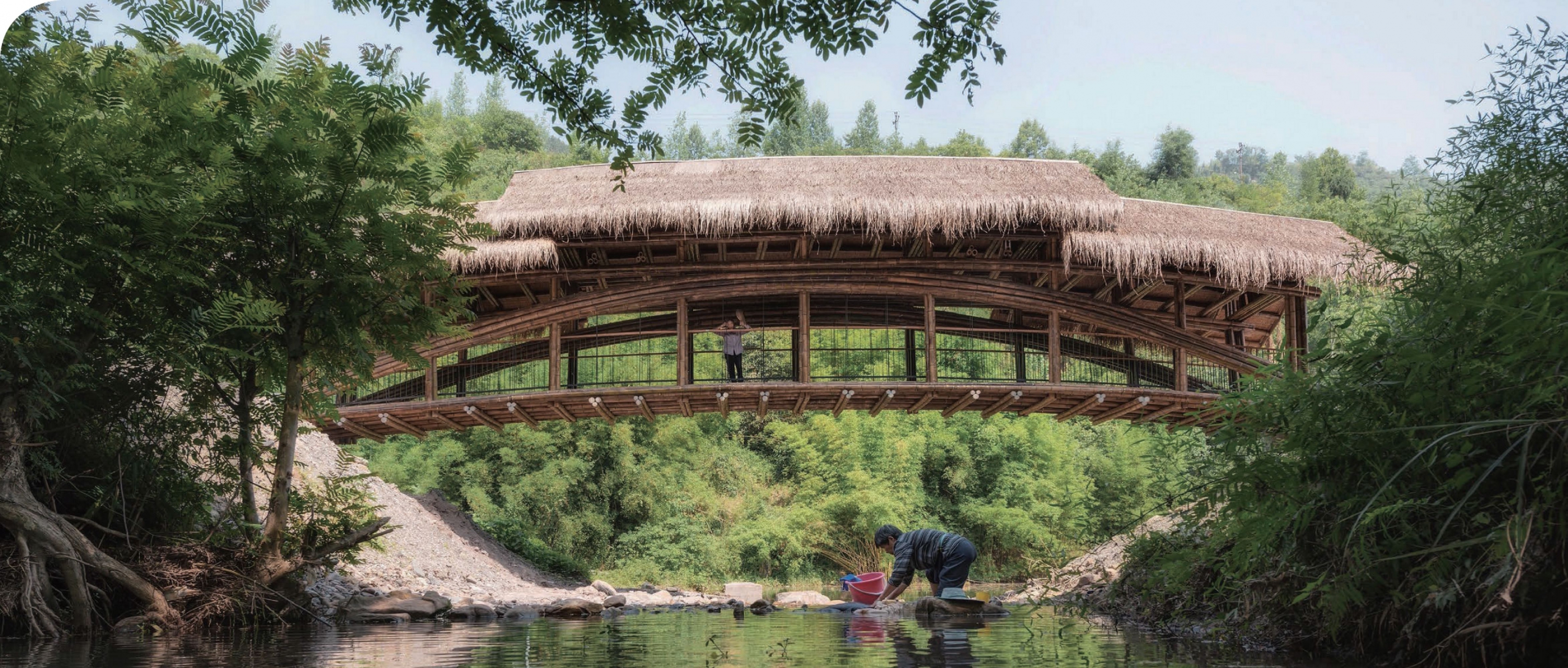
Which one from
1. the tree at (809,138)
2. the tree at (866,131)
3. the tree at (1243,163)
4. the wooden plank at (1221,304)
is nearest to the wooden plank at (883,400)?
the wooden plank at (1221,304)

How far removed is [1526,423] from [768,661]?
8.41 feet

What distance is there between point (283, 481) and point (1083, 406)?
30.6 ft

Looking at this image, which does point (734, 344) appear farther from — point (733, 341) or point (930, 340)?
point (930, 340)

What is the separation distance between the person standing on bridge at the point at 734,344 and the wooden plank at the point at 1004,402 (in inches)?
112

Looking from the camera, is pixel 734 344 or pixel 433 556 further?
pixel 734 344

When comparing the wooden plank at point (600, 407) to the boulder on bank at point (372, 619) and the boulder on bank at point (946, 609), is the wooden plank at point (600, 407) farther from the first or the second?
the boulder on bank at point (946, 609)

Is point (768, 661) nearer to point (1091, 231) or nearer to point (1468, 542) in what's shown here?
point (1468, 542)

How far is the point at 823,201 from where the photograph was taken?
37.8ft

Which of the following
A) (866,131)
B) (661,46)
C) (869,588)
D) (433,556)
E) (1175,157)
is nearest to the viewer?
(661,46)

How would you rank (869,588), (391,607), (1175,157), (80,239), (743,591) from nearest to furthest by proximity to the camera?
(80,239), (391,607), (869,588), (743,591), (1175,157)

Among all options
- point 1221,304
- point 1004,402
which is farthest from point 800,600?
point 1221,304

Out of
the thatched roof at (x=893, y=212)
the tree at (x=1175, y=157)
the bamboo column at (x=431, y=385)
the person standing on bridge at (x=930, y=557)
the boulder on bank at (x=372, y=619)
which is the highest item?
the tree at (x=1175, y=157)

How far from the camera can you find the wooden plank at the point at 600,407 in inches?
483

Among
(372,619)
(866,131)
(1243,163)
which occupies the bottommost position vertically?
(372,619)
